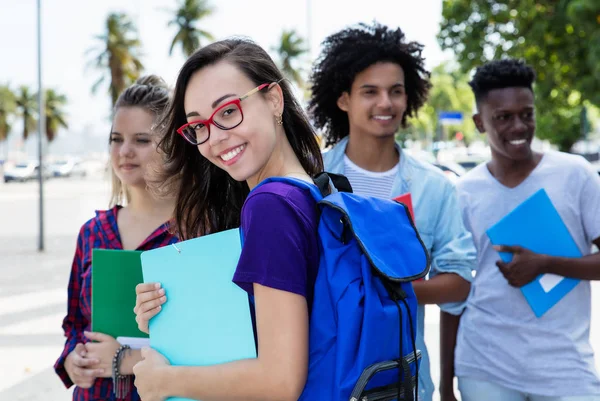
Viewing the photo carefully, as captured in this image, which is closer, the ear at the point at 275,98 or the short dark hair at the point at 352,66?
the ear at the point at 275,98

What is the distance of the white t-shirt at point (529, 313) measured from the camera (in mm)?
2689

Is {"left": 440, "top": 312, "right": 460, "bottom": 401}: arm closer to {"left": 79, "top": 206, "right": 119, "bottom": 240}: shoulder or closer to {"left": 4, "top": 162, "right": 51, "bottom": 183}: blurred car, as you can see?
{"left": 79, "top": 206, "right": 119, "bottom": 240}: shoulder

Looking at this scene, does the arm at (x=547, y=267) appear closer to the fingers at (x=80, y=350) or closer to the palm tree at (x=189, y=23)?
the fingers at (x=80, y=350)

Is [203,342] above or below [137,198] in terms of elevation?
below

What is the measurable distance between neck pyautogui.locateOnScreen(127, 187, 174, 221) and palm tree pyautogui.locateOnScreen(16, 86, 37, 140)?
78.1 metres

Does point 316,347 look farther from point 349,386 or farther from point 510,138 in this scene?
point 510,138

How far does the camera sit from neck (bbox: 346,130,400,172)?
2.78m

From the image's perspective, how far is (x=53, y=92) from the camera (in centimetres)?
8075

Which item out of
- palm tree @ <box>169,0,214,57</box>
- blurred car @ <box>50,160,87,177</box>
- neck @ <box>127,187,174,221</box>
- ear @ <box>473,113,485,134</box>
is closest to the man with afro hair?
ear @ <box>473,113,485,134</box>

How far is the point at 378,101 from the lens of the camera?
109 inches

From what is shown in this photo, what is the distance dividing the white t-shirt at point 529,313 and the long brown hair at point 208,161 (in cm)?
135

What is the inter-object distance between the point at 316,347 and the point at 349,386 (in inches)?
4.1

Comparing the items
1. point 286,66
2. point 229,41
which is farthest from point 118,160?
point 286,66

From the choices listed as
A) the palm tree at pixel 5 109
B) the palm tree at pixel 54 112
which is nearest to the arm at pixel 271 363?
the palm tree at pixel 5 109
